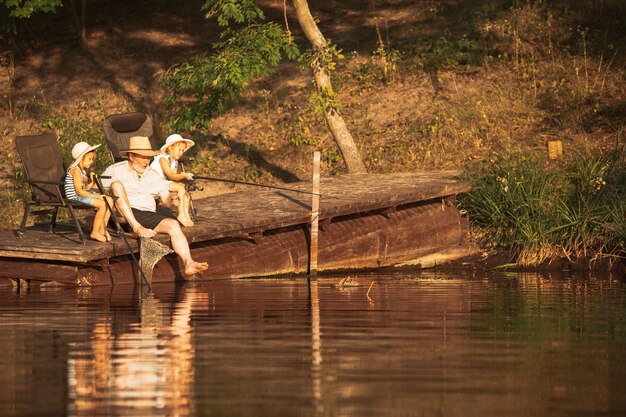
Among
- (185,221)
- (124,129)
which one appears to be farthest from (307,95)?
(185,221)

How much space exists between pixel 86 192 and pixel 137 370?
6.34m

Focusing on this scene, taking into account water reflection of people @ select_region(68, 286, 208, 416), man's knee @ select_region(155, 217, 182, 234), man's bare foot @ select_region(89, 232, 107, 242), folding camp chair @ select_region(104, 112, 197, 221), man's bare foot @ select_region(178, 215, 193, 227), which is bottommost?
water reflection of people @ select_region(68, 286, 208, 416)

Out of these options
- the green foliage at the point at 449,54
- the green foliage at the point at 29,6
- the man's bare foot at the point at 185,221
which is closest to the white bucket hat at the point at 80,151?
the man's bare foot at the point at 185,221

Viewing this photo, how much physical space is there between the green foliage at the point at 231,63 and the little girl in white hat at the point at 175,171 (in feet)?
10.6

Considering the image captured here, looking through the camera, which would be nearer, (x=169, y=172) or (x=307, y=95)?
(x=169, y=172)

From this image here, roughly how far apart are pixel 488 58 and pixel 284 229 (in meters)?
8.65

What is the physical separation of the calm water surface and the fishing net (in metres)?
0.25

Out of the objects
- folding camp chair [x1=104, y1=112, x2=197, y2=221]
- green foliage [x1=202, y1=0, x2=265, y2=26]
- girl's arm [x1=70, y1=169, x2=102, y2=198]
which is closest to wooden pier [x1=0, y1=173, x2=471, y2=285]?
girl's arm [x1=70, y1=169, x2=102, y2=198]

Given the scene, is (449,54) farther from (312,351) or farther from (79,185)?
(312,351)

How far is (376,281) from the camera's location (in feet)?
54.3

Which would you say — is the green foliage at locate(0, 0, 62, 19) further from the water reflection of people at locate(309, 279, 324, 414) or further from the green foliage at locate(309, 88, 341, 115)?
the water reflection of people at locate(309, 279, 324, 414)

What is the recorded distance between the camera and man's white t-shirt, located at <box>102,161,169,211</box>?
52.4 ft

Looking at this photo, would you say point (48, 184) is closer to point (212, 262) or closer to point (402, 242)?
point (212, 262)

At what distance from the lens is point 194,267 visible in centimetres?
1555
